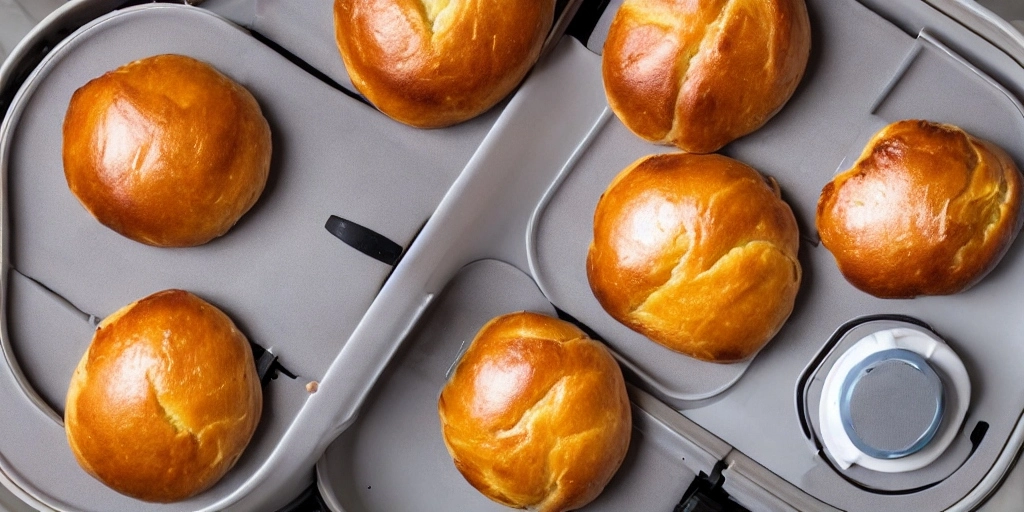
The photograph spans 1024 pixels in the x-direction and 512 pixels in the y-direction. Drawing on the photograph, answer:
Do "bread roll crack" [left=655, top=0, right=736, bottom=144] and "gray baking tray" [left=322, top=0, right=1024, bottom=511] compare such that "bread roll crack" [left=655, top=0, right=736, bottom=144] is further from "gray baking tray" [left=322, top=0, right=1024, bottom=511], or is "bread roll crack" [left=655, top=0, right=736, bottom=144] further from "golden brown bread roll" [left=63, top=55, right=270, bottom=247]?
"golden brown bread roll" [left=63, top=55, right=270, bottom=247]

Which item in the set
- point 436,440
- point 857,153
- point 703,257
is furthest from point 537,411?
point 857,153

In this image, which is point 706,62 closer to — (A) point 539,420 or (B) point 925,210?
(B) point 925,210

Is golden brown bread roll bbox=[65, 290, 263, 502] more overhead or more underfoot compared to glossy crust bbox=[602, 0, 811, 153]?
more underfoot

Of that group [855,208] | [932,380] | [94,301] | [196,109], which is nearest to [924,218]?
[855,208]

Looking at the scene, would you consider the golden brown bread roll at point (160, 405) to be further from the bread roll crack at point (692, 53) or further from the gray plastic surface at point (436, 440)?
the bread roll crack at point (692, 53)

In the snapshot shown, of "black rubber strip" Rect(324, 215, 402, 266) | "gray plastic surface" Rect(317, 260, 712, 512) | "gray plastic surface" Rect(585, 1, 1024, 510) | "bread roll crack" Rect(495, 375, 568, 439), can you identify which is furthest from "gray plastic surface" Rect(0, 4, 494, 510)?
"gray plastic surface" Rect(585, 1, 1024, 510)

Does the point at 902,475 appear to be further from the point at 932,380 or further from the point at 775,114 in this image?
the point at 775,114
